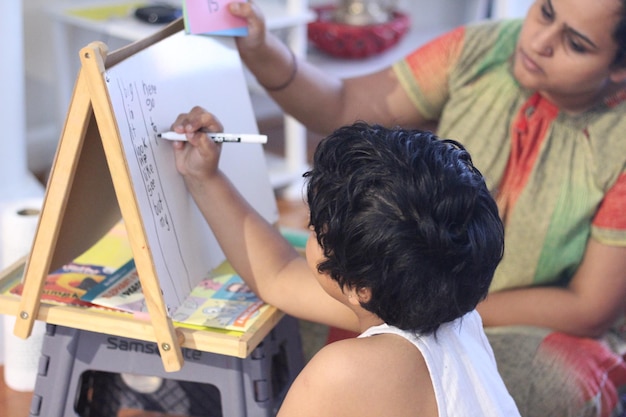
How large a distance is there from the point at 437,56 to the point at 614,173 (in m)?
0.42

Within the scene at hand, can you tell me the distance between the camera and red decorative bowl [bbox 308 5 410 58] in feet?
9.82

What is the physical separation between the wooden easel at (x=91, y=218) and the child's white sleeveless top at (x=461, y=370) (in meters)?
0.26

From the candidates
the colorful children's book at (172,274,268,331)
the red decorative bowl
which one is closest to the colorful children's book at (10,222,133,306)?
the colorful children's book at (172,274,268,331)

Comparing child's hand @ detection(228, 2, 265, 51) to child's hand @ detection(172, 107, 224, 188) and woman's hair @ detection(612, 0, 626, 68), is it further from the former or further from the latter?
woman's hair @ detection(612, 0, 626, 68)

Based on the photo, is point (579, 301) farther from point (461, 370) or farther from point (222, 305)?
point (222, 305)

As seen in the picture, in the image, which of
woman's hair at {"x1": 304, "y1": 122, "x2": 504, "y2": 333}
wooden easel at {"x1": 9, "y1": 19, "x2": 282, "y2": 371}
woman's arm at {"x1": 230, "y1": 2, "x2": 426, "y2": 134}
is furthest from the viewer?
woman's arm at {"x1": 230, "y1": 2, "x2": 426, "y2": 134}

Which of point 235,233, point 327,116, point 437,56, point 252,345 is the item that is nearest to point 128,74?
point 235,233

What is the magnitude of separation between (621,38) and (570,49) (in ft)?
0.26

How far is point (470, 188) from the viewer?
1.05 meters

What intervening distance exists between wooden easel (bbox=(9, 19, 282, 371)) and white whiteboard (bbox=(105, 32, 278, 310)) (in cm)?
2

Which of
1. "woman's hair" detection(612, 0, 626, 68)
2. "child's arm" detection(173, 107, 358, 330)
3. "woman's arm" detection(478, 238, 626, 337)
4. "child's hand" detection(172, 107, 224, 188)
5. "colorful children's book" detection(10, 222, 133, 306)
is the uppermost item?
"woman's hair" detection(612, 0, 626, 68)

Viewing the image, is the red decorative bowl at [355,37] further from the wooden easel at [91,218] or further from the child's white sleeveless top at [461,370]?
the child's white sleeveless top at [461,370]

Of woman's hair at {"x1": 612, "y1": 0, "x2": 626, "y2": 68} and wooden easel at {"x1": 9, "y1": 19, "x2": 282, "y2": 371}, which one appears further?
woman's hair at {"x1": 612, "y1": 0, "x2": 626, "y2": 68}

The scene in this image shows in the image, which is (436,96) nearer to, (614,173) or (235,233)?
(614,173)
